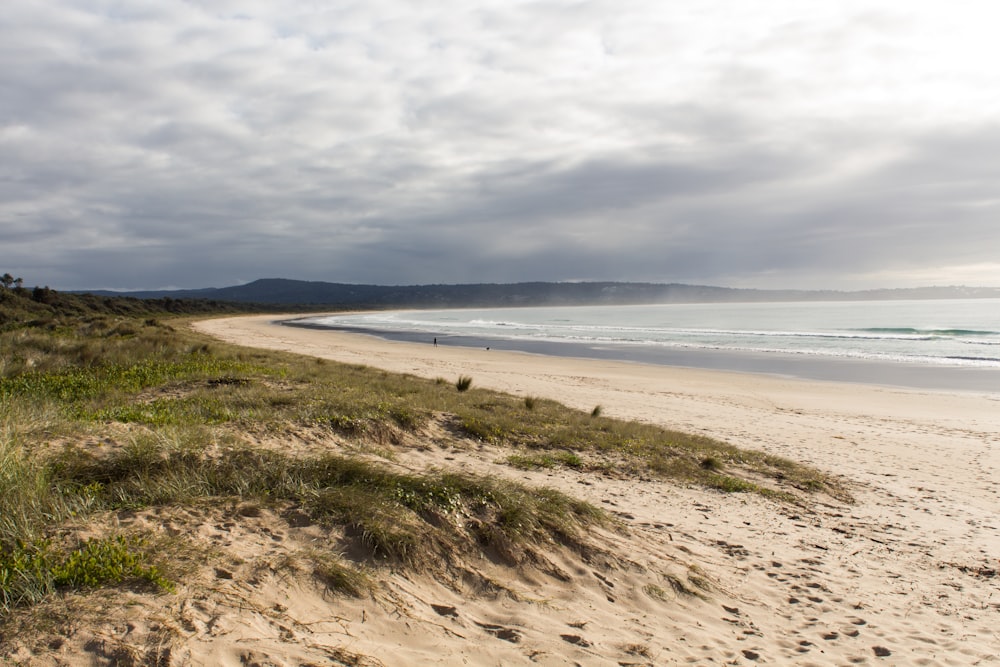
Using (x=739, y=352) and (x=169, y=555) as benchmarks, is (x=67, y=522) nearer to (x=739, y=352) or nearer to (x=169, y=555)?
(x=169, y=555)

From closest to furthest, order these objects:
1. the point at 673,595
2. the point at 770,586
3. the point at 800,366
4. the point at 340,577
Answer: the point at 340,577 → the point at 673,595 → the point at 770,586 → the point at 800,366

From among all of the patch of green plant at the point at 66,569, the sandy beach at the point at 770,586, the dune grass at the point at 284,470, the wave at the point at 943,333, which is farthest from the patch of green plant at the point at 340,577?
the wave at the point at 943,333

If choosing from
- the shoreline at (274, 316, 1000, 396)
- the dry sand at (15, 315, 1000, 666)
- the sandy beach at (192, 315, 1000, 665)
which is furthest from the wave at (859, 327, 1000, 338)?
the dry sand at (15, 315, 1000, 666)

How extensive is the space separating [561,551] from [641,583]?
2.23 feet

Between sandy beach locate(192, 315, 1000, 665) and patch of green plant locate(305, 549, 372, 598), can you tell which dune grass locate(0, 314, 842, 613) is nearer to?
patch of green plant locate(305, 549, 372, 598)

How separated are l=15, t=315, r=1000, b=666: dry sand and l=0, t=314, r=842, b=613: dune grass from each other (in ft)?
1.07

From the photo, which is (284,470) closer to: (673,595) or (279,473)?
(279,473)

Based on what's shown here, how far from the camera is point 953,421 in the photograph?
1576 cm

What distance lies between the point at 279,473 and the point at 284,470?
0.06 m

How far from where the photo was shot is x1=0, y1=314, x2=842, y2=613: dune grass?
381 cm

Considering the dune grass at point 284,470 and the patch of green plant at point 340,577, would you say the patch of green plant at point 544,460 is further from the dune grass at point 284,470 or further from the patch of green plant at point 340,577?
the patch of green plant at point 340,577

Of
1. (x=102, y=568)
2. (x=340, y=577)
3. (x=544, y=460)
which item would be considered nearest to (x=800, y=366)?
(x=544, y=460)

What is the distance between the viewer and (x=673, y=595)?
15.7 ft

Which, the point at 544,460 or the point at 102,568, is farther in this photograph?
the point at 544,460
